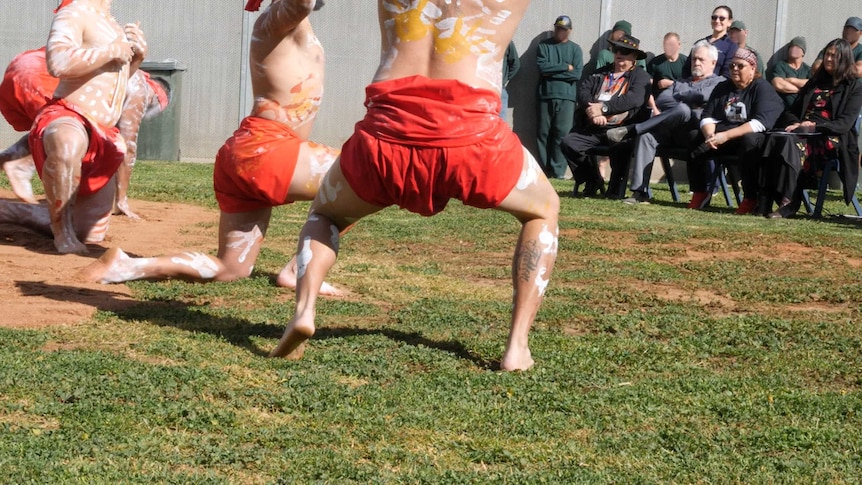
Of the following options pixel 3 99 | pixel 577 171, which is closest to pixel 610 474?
pixel 3 99

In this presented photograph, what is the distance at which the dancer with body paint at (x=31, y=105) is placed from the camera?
305 inches

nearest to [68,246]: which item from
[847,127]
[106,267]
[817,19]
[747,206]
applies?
[106,267]

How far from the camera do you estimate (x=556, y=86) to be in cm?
1641

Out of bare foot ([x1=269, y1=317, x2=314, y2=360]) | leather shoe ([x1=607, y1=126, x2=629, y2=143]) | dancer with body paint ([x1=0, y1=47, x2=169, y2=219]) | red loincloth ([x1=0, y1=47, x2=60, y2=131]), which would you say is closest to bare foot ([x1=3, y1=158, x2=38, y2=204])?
dancer with body paint ([x1=0, y1=47, x2=169, y2=219])

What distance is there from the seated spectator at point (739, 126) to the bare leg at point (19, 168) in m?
6.91

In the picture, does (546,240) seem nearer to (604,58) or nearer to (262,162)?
(262,162)

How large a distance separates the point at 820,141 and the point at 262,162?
7708 mm

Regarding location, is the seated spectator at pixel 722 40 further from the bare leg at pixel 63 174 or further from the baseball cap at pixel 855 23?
the bare leg at pixel 63 174

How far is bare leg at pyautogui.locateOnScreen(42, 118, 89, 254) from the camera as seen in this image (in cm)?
711

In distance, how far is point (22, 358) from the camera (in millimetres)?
4480

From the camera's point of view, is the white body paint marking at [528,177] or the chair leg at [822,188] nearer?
the white body paint marking at [528,177]

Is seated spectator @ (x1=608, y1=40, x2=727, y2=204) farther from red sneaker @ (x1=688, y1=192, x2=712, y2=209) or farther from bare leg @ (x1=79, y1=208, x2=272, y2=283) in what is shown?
bare leg @ (x1=79, y1=208, x2=272, y2=283)

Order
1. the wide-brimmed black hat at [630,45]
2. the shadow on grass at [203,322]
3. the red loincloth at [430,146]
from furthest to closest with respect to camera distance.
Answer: the wide-brimmed black hat at [630,45] → the shadow on grass at [203,322] → the red loincloth at [430,146]

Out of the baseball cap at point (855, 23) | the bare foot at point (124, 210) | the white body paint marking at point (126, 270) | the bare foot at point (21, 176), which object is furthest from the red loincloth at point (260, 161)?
the baseball cap at point (855, 23)
